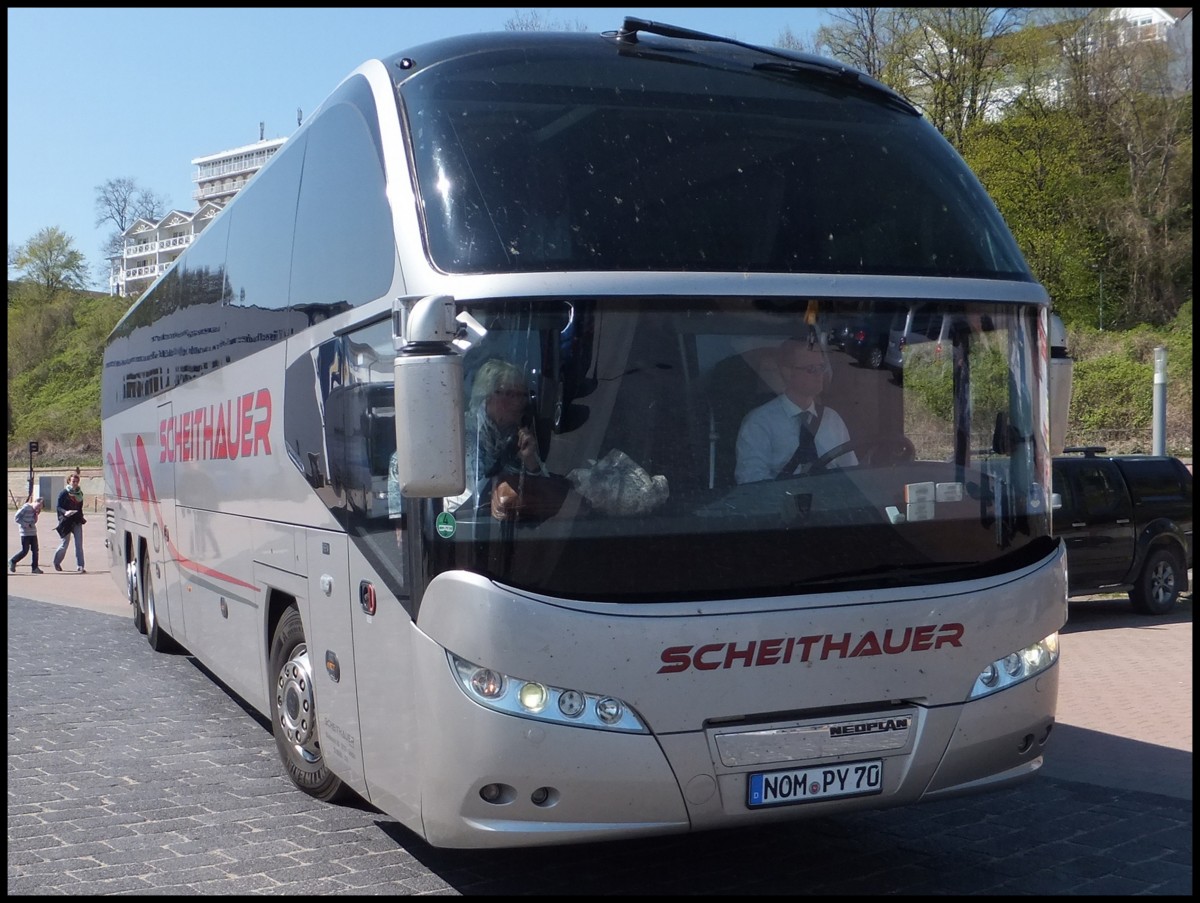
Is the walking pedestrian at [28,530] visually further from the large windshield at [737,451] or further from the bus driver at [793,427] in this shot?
the bus driver at [793,427]

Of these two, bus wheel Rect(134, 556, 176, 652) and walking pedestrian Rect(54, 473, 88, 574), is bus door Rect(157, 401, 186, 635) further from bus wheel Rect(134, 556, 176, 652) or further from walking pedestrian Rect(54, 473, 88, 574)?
walking pedestrian Rect(54, 473, 88, 574)

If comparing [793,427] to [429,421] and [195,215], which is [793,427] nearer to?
[429,421]

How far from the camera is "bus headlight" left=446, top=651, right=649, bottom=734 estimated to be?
4.70 m

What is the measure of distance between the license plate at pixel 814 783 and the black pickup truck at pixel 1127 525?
10.8 metres

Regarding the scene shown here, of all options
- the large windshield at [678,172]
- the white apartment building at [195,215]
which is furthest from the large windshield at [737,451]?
the white apartment building at [195,215]

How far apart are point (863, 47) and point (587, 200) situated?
41674mm

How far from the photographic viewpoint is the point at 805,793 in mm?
4957

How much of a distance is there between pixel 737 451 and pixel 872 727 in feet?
3.88

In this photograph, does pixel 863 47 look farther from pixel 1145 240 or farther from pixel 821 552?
pixel 821 552

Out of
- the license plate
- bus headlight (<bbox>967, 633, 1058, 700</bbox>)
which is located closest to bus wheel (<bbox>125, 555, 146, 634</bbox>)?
the license plate

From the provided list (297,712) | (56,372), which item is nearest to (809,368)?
(297,712)

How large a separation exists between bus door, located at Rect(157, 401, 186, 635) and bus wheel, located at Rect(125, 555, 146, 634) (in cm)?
153

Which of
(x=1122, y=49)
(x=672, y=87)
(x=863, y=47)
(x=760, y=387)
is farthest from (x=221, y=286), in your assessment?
(x=1122, y=49)

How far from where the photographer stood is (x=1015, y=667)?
5.35m
